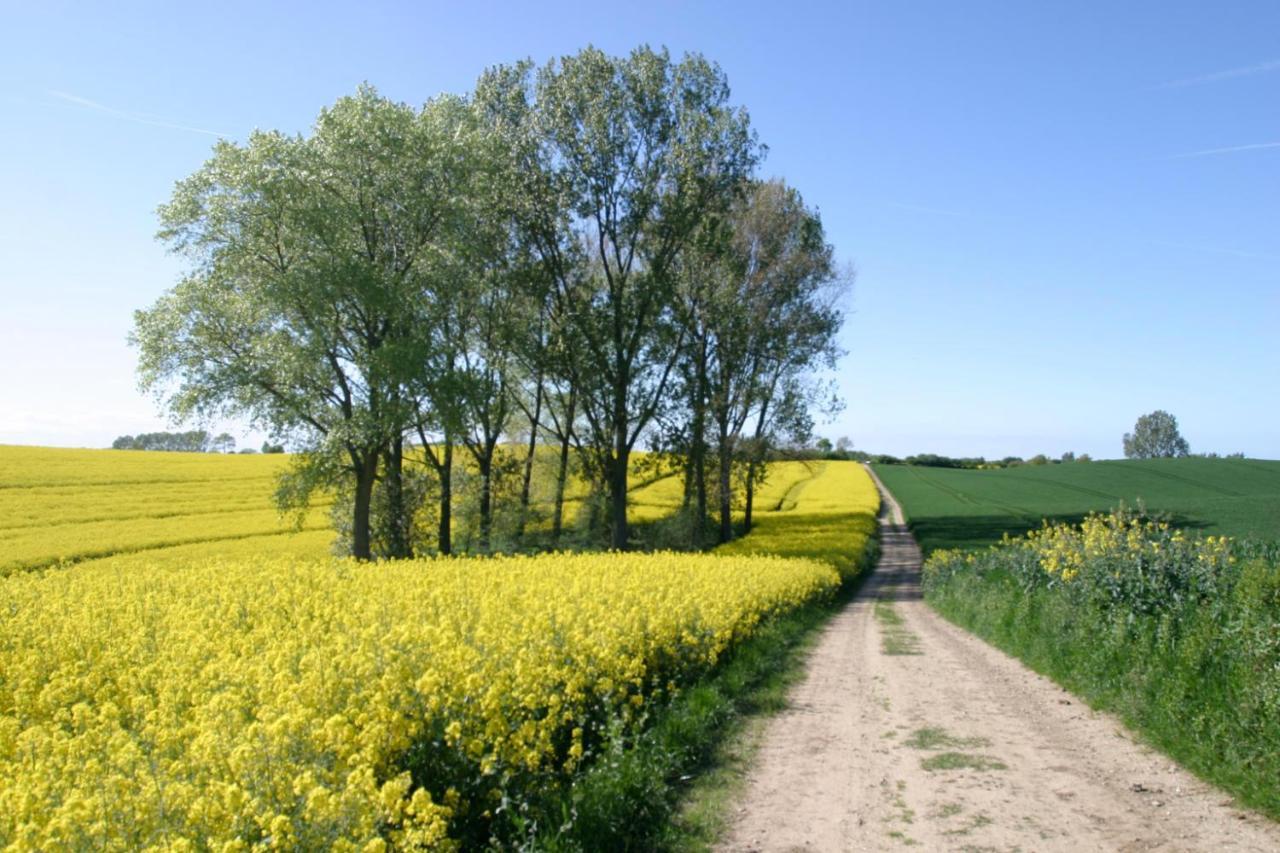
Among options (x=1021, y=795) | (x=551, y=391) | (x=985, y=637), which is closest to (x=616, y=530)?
(x=551, y=391)

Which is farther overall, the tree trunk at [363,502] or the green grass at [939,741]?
the tree trunk at [363,502]

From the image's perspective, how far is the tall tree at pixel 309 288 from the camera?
86.1 feet

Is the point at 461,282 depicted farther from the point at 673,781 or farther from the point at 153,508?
the point at 673,781

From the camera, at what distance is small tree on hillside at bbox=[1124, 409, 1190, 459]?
565 feet

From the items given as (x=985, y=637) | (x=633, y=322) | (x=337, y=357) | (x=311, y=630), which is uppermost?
(x=633, y=322)

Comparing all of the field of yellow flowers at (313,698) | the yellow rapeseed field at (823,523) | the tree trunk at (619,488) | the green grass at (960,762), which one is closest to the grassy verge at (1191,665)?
the green grass at (960,762)

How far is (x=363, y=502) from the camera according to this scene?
2903 cm

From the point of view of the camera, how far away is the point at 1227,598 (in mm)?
11078

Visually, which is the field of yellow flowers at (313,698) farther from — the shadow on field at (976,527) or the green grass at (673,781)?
the shadow on field at (976,527)

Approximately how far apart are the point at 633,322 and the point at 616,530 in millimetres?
7305

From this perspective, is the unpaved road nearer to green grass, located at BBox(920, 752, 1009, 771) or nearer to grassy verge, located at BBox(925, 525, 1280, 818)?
green grass, located at BBox(920, 752, 1009, 771)

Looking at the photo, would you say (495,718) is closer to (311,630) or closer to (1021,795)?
(311,630)

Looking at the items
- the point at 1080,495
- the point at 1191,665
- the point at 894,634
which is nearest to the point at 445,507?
the point at 894,634

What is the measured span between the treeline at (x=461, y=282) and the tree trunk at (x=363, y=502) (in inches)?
2.6
